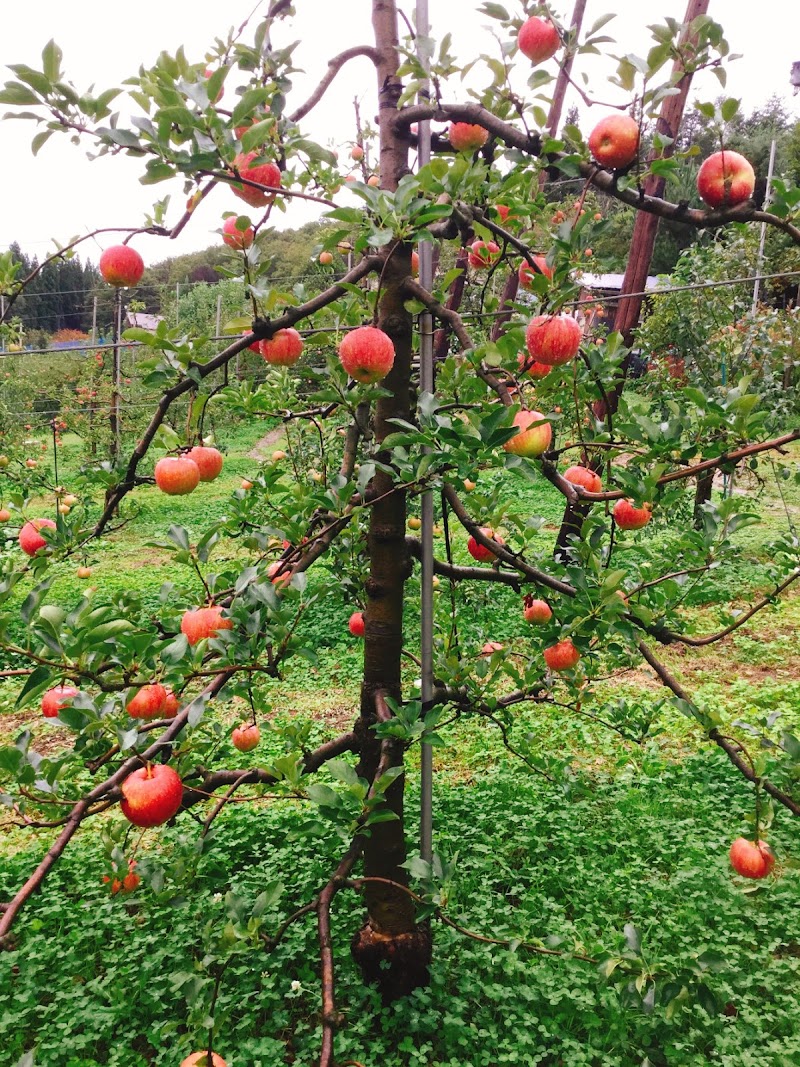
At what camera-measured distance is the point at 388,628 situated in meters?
1.61

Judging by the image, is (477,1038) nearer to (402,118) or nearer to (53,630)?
(53,630)

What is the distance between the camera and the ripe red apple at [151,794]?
1062mm

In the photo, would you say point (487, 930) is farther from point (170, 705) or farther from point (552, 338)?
point (552, 338)

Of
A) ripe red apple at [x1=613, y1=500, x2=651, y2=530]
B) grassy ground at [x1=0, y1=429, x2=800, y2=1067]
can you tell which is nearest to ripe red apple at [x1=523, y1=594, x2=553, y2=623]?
ripe red apple at [x1=613, y1=500, x2=651, y2=530]

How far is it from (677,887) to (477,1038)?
0.86 metres

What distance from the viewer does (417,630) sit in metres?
4.40

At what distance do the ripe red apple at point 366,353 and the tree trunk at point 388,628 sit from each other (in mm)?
156

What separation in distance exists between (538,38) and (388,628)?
1.13 metres

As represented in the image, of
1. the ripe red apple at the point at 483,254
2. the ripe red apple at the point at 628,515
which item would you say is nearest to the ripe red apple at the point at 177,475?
the ripe red apple at the point at 483,254

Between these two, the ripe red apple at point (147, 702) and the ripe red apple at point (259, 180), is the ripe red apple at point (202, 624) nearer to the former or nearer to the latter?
the ripe red apple at point (147, 702)

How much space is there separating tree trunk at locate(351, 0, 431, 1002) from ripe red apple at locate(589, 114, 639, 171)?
38cm

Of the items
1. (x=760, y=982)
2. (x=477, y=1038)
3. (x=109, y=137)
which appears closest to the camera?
(x=109, y=137)

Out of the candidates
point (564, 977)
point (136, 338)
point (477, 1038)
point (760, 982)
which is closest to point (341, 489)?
point (136, 338)

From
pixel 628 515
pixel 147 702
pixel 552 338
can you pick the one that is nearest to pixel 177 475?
pixel 147 702
